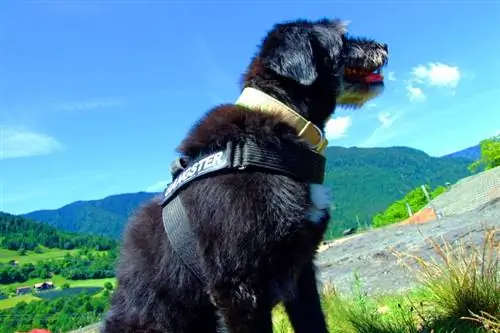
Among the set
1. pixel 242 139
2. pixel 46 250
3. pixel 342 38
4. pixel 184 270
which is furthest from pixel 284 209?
pixel 46 250

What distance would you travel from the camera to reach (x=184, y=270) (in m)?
3.13

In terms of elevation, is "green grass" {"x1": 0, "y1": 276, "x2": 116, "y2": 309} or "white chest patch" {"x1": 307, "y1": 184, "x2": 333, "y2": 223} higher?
"white chest patch" {"x1": 307, "y1": 184, "x2": 333, "y2": 223}

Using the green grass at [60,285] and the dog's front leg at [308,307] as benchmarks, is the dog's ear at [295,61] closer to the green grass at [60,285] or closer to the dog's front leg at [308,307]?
the dog's front leg at [308,307]

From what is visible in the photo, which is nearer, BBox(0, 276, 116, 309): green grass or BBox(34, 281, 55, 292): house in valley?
BBox(0, 276, 116, 309): green grass

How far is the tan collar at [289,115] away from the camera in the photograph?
346 centimetres

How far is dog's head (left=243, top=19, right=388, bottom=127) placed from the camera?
3602 mm

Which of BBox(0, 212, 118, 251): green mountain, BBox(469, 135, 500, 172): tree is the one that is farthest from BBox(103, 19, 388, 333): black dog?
BBox(0, 212, 118, 251): green mountain

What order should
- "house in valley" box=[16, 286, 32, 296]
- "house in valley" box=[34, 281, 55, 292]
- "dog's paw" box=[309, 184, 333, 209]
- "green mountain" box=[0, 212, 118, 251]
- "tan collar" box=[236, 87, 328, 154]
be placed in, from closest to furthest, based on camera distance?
"dog's paw" box=[309, 184, 333, 209], "tan collar" box=[236, 87, 328, 154], "house in valley" box=[16, 286, 32, 296], "house in valley" box=[34, 281, 55, 292], "green mountain" box=[0, 212, 118, 251]

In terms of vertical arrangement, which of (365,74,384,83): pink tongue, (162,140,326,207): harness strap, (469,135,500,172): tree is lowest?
(162,140,326,207): harness strap

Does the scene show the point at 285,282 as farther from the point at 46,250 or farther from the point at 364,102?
the point at 46,250

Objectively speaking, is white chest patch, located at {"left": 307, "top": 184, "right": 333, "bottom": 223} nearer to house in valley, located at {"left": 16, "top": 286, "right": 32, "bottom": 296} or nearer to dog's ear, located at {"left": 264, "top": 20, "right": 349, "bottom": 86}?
dog's ear, located at {"left": 264, "top": 20, "right": 349, "bottom": 86}

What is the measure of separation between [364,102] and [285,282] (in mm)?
2184

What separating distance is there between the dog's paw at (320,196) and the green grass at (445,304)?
1.12 meters

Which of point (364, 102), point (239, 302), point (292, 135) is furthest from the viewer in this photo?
point (364, 102)
